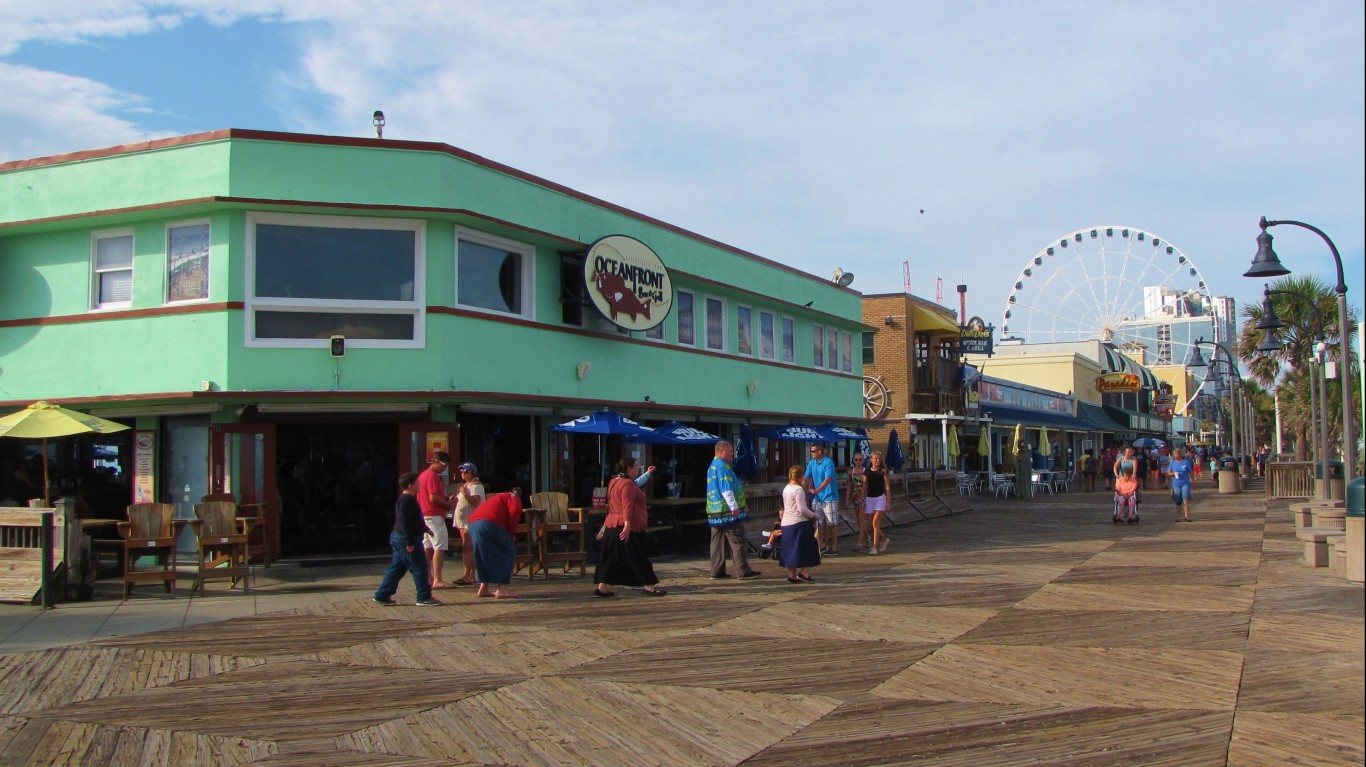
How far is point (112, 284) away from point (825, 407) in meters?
18.5

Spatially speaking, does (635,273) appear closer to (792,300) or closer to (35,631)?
(792,300)

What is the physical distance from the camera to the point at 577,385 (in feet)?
65.3

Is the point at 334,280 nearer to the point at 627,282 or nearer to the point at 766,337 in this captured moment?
the point at 627,282

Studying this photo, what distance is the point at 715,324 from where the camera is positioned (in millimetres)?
25328

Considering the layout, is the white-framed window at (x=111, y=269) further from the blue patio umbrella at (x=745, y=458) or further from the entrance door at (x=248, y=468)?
the blue patio umbrella at (x=745, y=458)

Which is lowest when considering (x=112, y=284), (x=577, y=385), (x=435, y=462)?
(x=435, y=462)

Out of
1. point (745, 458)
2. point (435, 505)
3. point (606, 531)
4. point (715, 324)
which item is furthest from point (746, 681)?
point (715, 324)

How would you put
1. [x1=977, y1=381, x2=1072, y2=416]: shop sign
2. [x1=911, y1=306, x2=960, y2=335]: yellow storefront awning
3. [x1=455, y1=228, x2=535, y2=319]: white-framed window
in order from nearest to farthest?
[x1=455, y1=228, x2=535, y2=319]: white-framed window < [x1=911, y1=306, x2=960, y2=335]: yellow storefront awning < [x1=977, y1=381, x2=1072, y2=416]: shop sign

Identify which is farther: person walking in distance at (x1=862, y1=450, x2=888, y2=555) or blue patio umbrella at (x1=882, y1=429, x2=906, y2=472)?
blue patio umbrella at (x1=882, y1=429, x2=906, y2=472)

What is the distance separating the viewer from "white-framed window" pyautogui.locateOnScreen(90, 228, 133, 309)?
17297 millimetres

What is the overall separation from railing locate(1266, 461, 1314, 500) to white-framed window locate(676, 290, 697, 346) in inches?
784

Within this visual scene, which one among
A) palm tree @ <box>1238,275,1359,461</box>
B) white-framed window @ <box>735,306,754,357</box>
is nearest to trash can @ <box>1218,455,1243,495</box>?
palm tree @ <box>1238,275,1359,461</box>

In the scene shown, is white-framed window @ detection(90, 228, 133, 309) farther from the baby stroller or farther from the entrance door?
the baby stroller

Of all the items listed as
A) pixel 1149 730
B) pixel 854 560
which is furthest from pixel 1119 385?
pixel 1149 730
